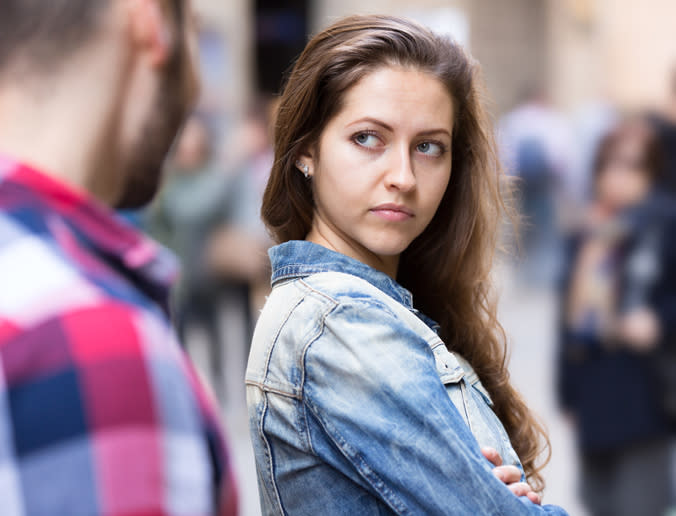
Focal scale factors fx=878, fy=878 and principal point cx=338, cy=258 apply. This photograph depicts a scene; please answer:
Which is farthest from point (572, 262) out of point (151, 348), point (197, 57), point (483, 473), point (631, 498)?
point (151, 348)

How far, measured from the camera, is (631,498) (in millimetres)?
3430

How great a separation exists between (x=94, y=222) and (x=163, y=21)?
9.5 inches

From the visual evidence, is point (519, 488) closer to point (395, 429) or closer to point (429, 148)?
point (395, 429)

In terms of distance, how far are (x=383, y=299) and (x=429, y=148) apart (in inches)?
11.8

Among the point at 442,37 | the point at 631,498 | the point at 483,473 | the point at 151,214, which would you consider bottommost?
the point at 631,498

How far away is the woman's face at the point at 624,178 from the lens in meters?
3.58

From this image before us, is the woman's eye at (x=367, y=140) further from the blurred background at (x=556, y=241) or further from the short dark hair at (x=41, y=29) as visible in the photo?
the short dark hair at (x=41, y=29)

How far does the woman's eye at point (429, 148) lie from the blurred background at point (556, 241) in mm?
283

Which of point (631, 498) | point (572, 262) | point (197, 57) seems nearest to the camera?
point (197, 57)

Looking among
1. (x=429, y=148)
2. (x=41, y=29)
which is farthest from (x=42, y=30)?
(x=429, y=148)

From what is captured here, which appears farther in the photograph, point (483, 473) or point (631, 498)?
point (631, 498)

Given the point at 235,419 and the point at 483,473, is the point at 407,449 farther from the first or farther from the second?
the point at 235,419

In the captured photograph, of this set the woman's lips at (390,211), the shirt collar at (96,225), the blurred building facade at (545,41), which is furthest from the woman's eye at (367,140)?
the blurred building facade at (545,41)

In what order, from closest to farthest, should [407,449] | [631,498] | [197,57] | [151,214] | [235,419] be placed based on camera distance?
[197,57]
[407,449]
[631,498]
[151,214]
[235,419]
